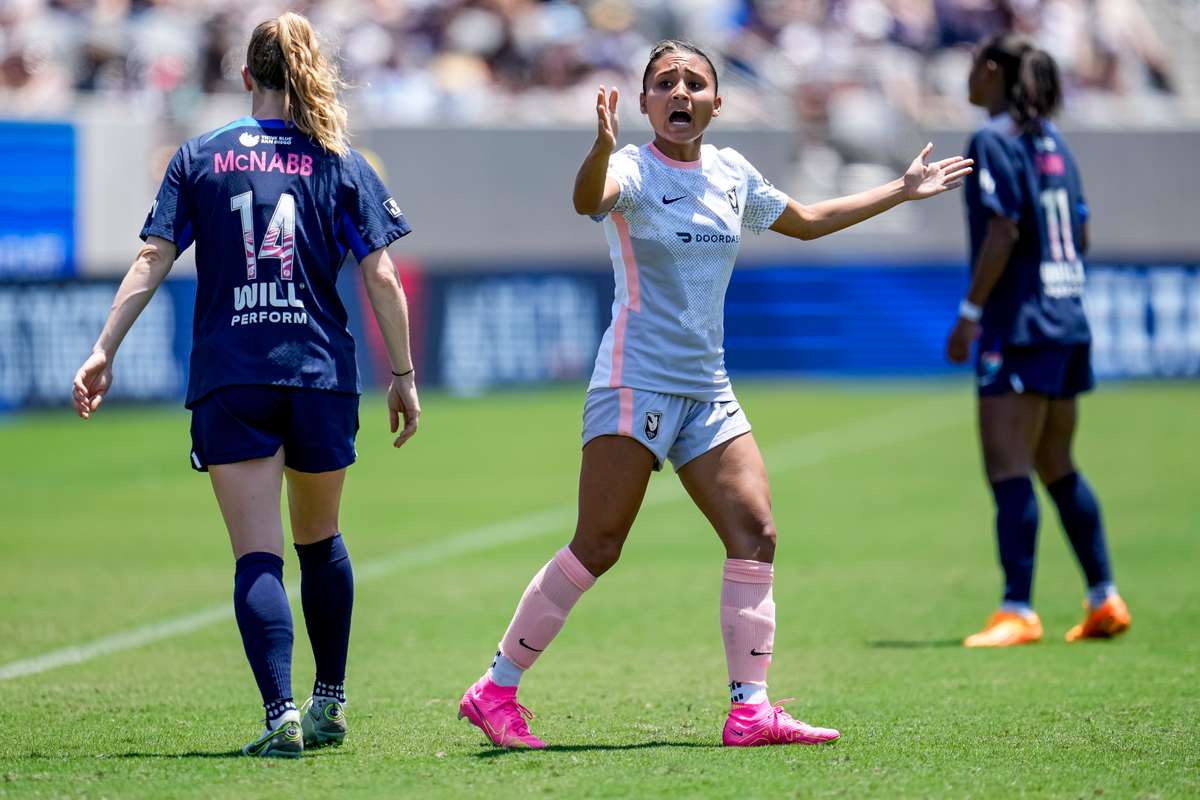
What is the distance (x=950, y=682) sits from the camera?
6660mm

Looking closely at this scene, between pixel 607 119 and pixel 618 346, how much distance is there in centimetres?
78

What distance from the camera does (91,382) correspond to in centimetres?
525

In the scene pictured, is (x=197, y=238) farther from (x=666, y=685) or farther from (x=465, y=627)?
(x=465, y=627)

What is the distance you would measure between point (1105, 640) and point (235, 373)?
433 centimetres

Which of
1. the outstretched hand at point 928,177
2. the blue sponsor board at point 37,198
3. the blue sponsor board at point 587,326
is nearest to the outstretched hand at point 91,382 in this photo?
the outstretched hand at point 928,177

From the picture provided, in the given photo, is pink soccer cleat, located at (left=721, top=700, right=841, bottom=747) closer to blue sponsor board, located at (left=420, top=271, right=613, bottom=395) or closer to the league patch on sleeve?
the league patch on sleeve

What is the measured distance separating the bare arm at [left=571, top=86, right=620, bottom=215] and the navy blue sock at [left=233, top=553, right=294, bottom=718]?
1.41 metres

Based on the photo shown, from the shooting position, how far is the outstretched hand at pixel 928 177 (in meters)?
5.73

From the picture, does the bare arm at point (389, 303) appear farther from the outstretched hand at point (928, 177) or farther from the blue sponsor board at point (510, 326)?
the blue sponsor board at point (510, 326)

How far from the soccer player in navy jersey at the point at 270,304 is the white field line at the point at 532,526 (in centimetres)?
240

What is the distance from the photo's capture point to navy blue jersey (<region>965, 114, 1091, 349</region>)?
7.71 metres

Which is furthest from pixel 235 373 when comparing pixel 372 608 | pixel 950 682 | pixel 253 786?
pixel 372 608

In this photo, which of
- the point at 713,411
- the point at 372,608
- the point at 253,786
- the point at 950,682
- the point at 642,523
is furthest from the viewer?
the point at 642,523

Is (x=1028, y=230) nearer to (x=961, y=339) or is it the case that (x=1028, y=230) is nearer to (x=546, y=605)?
(x=961, y=339)
